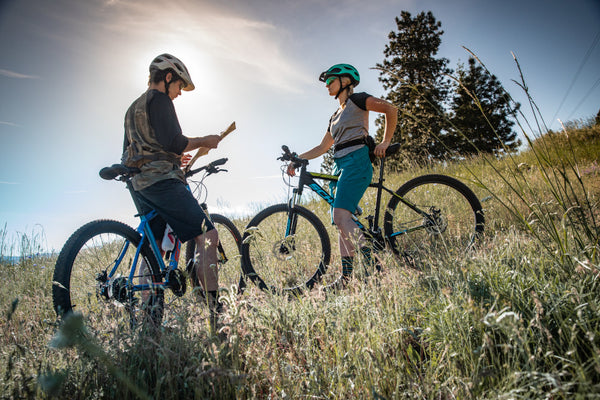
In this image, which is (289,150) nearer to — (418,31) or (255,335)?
(255,335)

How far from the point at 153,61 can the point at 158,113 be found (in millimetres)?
681

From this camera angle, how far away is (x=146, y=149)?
2998 mm

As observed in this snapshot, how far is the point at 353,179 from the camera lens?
3.73 meters

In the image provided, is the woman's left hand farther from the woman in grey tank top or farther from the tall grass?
the tall grass

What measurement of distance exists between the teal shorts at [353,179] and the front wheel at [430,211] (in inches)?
21.8

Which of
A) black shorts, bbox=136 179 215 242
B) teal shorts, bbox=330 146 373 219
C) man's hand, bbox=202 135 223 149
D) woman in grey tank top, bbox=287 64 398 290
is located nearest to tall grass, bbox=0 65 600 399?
black shorts, bbox=136 179 215 242

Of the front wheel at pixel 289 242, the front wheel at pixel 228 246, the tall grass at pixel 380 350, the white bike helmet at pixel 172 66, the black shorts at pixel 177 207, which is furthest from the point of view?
the front wheel at pixel 228 246

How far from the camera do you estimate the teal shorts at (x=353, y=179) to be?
12.3ft

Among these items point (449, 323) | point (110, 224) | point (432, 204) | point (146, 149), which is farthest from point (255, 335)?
point (432, 204)

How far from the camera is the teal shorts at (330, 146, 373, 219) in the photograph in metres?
3.74

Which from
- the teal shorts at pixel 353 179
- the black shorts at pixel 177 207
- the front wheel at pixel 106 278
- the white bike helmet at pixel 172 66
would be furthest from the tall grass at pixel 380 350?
the white bike helmet at pixel 172 66

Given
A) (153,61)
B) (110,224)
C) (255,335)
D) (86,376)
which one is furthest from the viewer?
(153,61)

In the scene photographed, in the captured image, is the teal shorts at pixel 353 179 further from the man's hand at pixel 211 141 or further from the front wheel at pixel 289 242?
the man's hand at pixel 211 141

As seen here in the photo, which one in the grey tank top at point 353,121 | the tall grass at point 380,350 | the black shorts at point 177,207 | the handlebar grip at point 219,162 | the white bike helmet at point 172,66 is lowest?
the tall grass at point 380,350
